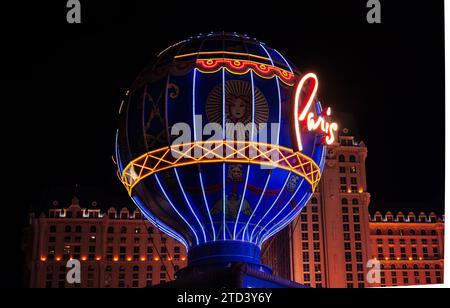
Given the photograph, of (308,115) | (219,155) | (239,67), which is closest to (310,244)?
(308,115)

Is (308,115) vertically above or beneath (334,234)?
beneath

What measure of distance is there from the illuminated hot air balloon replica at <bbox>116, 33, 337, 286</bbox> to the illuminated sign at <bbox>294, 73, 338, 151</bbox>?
0.03 meters

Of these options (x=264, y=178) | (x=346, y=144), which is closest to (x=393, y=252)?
(x=346, y=144)

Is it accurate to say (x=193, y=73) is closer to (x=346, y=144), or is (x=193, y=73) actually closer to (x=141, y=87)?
(x=141, y=87)

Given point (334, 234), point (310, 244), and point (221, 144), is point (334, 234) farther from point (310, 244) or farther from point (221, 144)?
point (221, 144)

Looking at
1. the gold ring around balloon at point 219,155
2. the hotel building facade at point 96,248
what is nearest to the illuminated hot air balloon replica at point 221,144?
the gold ring around balloon at point 219,155

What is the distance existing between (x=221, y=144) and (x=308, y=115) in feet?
9.53

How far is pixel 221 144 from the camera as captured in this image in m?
24.0

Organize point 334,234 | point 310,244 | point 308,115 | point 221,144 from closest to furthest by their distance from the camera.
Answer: point 221,144, point 308,115, point 310,244, point 334,234

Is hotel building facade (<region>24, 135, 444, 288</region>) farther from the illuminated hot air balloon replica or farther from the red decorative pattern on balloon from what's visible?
the red decorative pattern on balloon

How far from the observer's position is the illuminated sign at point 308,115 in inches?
956
